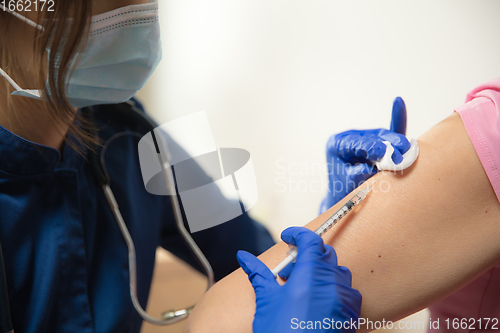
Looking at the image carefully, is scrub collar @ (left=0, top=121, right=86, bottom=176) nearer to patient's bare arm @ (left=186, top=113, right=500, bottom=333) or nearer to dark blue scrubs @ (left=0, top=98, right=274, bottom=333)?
dark blue scrubs @ (left=0, top=98, right=274, bottom=333)

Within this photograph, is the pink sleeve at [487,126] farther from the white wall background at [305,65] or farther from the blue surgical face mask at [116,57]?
the blue surgical face mask at [116,57]

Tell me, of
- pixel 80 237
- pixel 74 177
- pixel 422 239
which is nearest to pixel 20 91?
pixel 74 177

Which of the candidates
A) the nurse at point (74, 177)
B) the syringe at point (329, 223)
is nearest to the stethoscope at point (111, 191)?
the nurse at point (74, 177)

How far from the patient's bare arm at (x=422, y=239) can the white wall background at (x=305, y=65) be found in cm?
26

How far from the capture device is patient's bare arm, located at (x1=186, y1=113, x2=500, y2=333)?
515mm

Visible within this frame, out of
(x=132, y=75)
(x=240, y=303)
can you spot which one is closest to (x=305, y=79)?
(x=132, y=75)

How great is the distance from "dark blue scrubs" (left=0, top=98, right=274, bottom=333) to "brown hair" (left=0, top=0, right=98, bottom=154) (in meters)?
0.14

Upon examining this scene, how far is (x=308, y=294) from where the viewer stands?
1.60 ft

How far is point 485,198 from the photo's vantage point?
51 cm

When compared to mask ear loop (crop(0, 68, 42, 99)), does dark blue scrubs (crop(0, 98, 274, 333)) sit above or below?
below

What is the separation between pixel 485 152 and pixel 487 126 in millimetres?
49

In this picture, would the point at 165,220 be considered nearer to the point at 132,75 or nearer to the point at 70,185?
the point at 70,185

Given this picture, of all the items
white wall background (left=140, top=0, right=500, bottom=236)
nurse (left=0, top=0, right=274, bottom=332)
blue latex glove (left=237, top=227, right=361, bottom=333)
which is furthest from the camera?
white wall background (left=140, top=0, right=500, bottom=236)

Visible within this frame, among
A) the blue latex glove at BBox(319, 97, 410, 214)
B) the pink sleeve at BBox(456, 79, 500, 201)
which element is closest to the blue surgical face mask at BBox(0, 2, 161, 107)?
→ the blue latex glove at BBox(319, 97, 410, 214)
